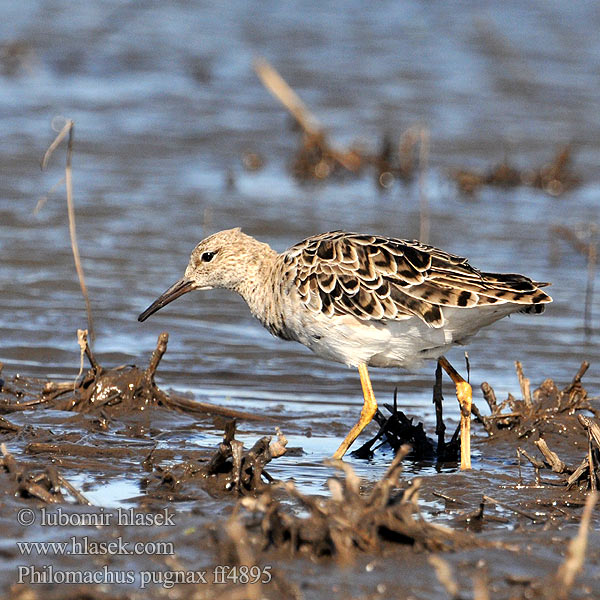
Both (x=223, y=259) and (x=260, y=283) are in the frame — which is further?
(x=223, y=259)

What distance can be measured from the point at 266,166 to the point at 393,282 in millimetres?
8506

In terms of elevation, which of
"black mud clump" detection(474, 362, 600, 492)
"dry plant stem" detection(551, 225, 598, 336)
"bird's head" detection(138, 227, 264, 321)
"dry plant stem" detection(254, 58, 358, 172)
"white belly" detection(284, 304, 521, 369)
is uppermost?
"dry plant stem" detection(254, 58, 358, 172)

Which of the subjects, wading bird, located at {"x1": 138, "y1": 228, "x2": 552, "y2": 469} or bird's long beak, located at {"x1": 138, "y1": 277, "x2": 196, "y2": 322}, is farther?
bird's long beak, located at {"x1": 138, "y1": 277, "x2": 196, "y2": 322}

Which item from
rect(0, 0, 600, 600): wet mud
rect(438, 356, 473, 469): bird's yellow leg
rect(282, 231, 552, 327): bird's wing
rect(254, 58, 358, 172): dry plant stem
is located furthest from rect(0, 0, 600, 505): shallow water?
rect(282, 231, 552, 327): bird's wing

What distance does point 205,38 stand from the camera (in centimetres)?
2083

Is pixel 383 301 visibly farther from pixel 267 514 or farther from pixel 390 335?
pixel 267 514

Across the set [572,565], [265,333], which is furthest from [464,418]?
[265,333]

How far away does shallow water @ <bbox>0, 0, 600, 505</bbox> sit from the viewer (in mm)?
8688

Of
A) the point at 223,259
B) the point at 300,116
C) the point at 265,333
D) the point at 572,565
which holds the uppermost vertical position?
the point at 300,116

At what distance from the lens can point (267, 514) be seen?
14.9 feet

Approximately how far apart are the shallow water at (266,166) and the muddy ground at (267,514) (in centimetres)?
36

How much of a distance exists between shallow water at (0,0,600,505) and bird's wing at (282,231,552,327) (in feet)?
3.06

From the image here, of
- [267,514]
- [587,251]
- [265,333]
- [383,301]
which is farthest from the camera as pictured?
[587,251]

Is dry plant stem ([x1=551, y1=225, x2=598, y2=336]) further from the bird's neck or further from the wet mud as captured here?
the bird's neck
